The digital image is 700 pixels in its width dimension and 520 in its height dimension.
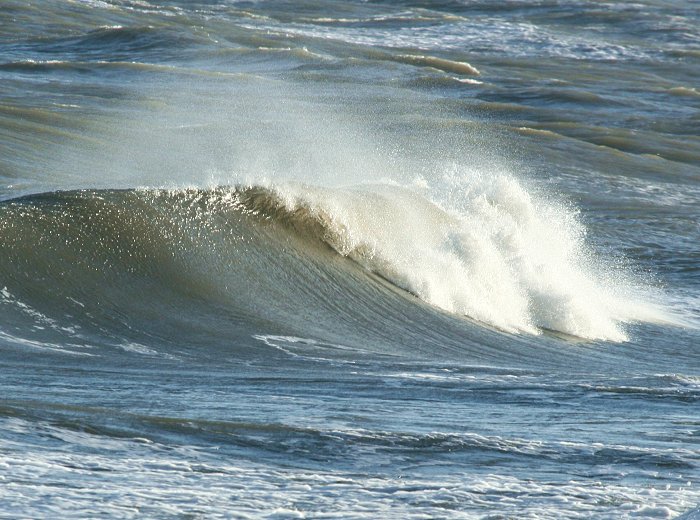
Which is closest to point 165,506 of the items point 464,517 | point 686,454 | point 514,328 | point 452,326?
point 464,517

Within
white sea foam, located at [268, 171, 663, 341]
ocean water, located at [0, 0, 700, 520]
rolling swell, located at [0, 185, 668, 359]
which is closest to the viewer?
ocean water, located at [0, 0, 700, 520]

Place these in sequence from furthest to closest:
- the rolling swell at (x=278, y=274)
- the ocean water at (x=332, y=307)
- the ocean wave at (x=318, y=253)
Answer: the ocean wave at (x=318, y=253)
the rolling swell at (x=278, y=274)
the ocean water at (x=332, y=307)

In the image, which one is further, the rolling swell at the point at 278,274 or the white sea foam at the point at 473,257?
the white sea foam at the point at 473,257

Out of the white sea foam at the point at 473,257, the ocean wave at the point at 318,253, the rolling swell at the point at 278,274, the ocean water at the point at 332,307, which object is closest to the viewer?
the ocean water at the point at 332,307

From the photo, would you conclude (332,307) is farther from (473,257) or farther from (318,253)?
(473,257)

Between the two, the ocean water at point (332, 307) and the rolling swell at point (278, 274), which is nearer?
the ocean water at point (332, 307)

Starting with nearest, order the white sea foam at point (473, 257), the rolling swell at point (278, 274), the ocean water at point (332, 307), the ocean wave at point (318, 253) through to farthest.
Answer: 1. the ocean water at point (332, 307)
2. the rolling swell at point (278, 274)
3. the ocean wave at point (318, 253)
4. the white sea foam at point (473, 257)

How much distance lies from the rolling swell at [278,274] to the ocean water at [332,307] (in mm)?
25

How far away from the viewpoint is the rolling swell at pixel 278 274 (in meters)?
7.69

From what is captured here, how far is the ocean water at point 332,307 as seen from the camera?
16.0 ft

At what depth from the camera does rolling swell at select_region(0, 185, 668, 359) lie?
7688 mm

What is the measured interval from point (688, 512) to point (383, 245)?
19.3ft

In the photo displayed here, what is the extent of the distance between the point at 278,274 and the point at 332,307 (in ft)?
1.76

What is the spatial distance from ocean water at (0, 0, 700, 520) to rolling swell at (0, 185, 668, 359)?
0.02 meters
